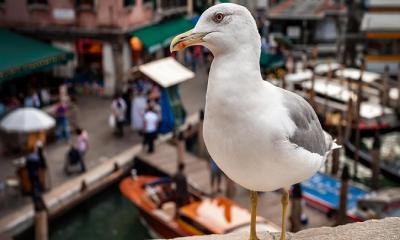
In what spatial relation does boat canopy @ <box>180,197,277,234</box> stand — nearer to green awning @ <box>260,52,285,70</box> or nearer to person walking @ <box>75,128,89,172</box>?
person walking @ <box>75,128,89,172</box>

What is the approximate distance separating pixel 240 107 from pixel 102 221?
36.5ft

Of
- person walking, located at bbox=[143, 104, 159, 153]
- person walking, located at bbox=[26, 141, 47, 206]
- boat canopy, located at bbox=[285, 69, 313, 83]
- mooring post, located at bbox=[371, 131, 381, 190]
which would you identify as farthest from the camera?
boat canopy, located at bbox=[285, 69, 313, 83]

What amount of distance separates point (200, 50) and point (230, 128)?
73.4ft

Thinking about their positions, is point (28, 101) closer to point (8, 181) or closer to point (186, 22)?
point (8, 181)

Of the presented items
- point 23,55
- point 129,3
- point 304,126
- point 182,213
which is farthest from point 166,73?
point 304,126

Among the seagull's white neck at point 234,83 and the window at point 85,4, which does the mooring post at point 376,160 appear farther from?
the seagull's white neck at point 234,83

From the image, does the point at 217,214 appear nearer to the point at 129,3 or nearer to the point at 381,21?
the point at 129,3

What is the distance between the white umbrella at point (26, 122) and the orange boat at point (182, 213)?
7.61ft

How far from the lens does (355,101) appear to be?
18984 millimetres

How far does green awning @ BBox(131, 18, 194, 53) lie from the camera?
67.7 ft

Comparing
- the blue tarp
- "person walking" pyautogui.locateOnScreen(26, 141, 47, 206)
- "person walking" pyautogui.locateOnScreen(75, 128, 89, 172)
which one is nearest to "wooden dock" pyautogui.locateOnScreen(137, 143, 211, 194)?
"person walking" pyautogui.locateOnScreen(75, 128, 89, 172)

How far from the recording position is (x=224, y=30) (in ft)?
10.7

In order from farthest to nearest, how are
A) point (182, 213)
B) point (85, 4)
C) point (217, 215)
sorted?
1. point (85, 4)
2. point (182, 213)
3. point (217, 215)

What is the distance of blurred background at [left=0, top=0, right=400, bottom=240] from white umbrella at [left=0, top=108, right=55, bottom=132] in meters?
0.03
